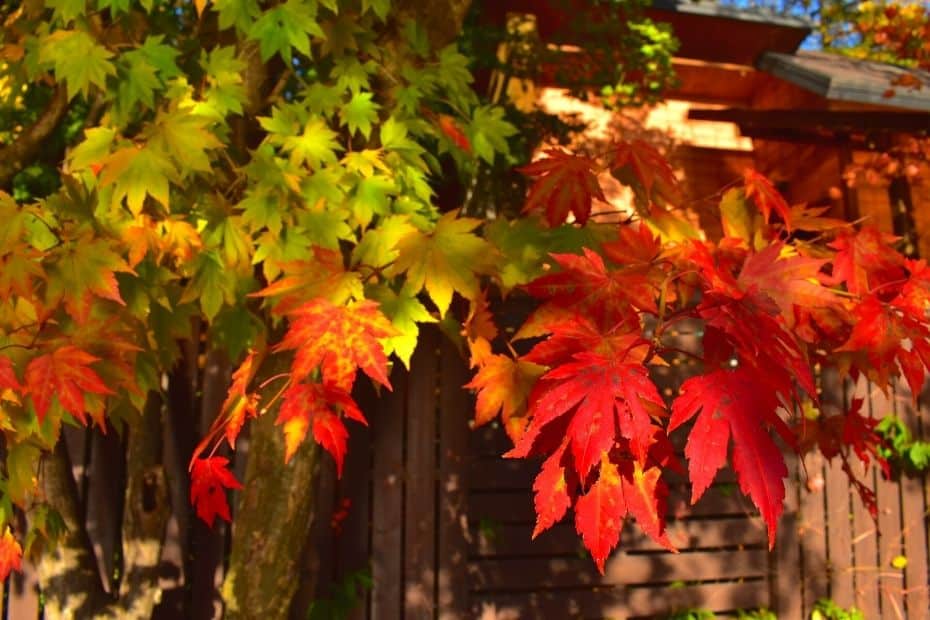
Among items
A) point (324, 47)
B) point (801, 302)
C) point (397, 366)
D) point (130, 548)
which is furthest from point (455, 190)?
point (801, 302)

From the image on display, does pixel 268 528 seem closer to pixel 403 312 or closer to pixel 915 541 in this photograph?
pixel 403 312

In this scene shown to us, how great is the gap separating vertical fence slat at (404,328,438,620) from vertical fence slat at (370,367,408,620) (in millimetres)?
41

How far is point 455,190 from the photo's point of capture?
6.27 metres

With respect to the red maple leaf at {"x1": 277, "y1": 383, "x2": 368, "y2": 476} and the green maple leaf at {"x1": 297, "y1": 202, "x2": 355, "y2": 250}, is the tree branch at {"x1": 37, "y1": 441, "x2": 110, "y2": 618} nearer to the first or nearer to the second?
the green maple leaf at {"x1": 297, "y1": 202, "x2": 355, "y2": 250}

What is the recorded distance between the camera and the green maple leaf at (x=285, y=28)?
9.46ft

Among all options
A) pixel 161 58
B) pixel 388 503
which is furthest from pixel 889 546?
pixel 161 58

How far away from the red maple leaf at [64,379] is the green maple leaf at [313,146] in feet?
3.65

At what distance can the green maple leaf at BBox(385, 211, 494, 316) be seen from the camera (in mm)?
2293

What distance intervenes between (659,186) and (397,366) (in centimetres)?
214

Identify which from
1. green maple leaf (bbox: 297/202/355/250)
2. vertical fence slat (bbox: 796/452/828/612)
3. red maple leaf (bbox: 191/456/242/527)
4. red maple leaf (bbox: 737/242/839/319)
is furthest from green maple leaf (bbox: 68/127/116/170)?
vertical fence slat (bbox: 796/452/828/612)

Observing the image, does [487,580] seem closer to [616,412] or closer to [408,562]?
[408,562]

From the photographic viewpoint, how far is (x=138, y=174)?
2.52 metres

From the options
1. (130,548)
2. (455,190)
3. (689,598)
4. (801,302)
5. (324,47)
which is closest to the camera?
(801,302)

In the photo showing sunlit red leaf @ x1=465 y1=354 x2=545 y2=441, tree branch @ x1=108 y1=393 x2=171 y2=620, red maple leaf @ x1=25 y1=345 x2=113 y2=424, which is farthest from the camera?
tree branch @ x1=108 y1=393 x2=171 y2=620
